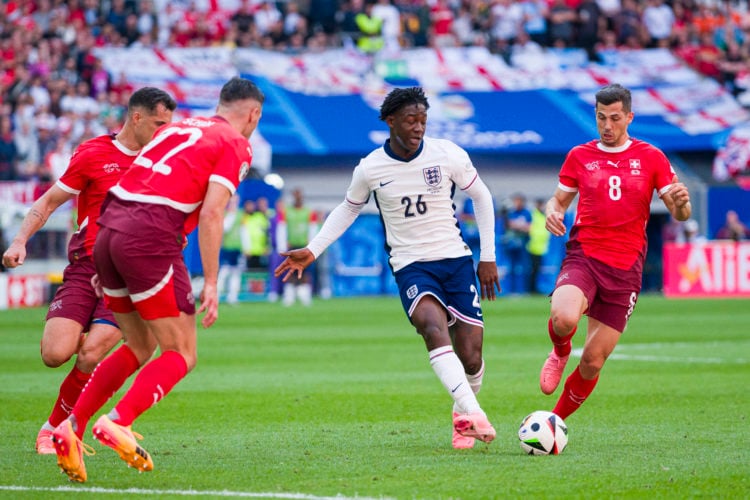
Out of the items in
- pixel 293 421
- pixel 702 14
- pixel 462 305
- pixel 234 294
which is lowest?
pixel 234 294

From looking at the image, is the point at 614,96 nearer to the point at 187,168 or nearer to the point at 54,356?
the point at 187,168

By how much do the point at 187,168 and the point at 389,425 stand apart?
10.8ft

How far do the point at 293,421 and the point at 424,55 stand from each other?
24581 mm

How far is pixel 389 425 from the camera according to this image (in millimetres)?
9516

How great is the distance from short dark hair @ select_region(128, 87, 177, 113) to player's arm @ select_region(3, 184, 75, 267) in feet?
2.60

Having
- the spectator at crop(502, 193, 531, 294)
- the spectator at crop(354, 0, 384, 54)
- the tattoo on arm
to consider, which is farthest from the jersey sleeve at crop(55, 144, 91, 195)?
the spectator at crop(354, 0, 384, 54)

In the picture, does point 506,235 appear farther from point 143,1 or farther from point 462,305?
point 462,305

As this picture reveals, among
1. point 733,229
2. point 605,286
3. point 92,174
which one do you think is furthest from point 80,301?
point 733,229

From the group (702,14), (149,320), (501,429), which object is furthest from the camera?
→ (702,14)

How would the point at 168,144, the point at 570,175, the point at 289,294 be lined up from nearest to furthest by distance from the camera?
1. the point at 168,144
2. the point at 570,175
3. the point at 289,294

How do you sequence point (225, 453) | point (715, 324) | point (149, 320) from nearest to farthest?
point (149, 320)
point (225, 453)
point (715, 324)

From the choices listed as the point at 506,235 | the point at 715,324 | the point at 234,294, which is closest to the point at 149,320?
the point at 715,324

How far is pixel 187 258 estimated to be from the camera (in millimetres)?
29234

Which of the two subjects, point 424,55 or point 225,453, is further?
point 424,55
